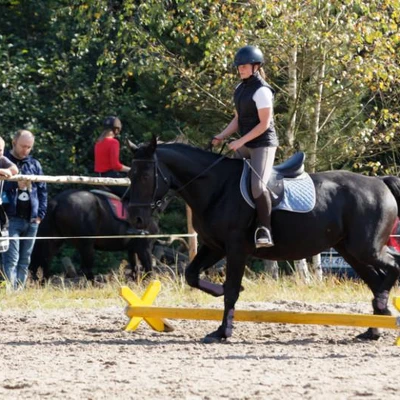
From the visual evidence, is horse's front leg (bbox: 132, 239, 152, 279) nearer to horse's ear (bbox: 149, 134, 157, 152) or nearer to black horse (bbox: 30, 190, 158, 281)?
black horse (bbox: 30, 190, 158, 281)

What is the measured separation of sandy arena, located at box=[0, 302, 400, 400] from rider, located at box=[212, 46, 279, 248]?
114 centimetres

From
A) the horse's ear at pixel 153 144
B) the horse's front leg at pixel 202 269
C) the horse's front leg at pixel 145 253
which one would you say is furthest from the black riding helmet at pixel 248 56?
the horse's front leg at pixel 145 253

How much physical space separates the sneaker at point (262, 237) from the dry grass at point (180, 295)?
9.19 feet

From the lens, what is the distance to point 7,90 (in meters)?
23.0

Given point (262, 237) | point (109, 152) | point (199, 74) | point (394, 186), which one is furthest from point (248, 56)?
point (199, 74)

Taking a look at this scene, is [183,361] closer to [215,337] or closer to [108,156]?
[215,337]

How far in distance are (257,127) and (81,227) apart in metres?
8.32

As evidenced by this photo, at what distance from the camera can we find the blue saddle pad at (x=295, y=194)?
10203 mm

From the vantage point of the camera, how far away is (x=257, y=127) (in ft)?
32.8

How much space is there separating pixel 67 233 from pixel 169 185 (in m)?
7.88

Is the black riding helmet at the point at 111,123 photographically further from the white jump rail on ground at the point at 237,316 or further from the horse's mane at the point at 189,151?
the horse's mane at the point at 189,151

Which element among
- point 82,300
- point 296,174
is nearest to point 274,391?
point 296,174

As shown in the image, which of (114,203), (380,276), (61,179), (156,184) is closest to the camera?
(156,184)

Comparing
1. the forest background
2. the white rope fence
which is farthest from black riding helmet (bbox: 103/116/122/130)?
the white rope fence
